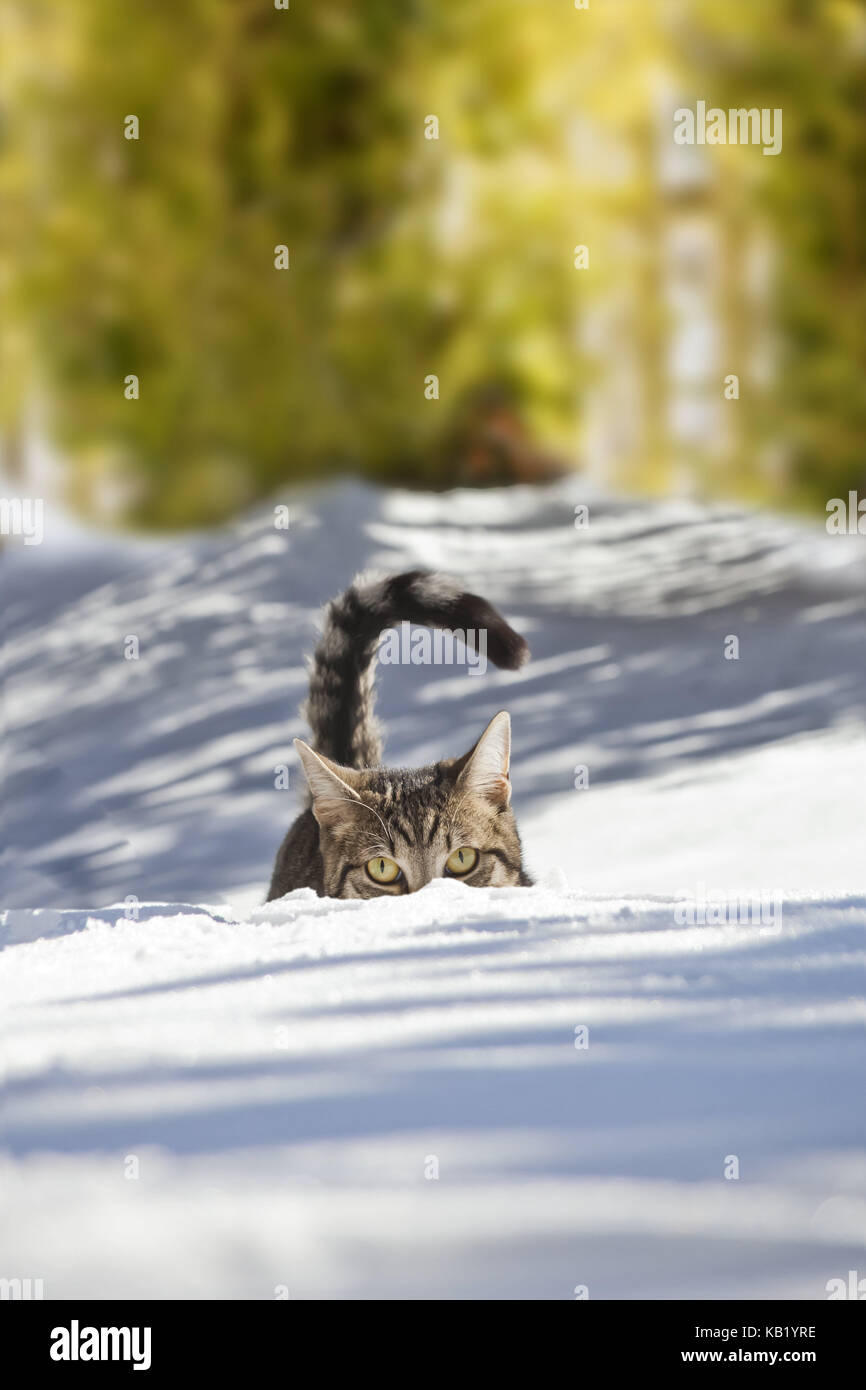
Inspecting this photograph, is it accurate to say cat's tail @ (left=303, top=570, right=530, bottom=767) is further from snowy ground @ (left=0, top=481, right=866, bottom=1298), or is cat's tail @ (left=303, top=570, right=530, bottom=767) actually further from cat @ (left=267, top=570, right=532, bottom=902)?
snowy ground @ (left=0, top=481, right=866, bottom=1298)

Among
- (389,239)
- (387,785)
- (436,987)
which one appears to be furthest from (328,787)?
(389,239)

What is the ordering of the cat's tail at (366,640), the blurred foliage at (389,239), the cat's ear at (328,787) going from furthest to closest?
the blurred foliage at (389,239) < the cat's tail at (366,640) < the cat's ear at (328,787)

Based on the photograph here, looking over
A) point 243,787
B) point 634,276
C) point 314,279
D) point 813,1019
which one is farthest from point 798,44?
point 813,1019

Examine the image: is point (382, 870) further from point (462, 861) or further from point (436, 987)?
point (436, 987)

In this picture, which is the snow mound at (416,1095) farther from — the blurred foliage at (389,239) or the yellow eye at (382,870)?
the blurred foliage at (389,239)

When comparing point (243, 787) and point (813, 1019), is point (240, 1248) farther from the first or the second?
point (243, 787)

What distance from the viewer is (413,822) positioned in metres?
1.42

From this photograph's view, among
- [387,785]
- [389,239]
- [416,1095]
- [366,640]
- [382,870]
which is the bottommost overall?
[416,1095]

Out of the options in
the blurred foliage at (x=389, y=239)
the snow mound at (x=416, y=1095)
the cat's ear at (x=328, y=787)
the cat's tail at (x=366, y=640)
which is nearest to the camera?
the snow mound at (x=416, y=1095)

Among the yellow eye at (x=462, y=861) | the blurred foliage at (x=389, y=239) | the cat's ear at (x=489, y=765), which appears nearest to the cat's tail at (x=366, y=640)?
the cat's ear at (x=489, y=765)

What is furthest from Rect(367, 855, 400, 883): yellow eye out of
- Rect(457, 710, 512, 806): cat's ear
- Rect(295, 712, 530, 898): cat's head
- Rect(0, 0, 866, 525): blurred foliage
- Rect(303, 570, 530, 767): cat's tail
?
Rect(0, 0, 866, 525): blurred foliage

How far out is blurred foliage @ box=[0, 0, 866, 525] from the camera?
2514 millimetres

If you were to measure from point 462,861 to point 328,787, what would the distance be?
0.18 m

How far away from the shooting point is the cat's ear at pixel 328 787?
55.2 inches
